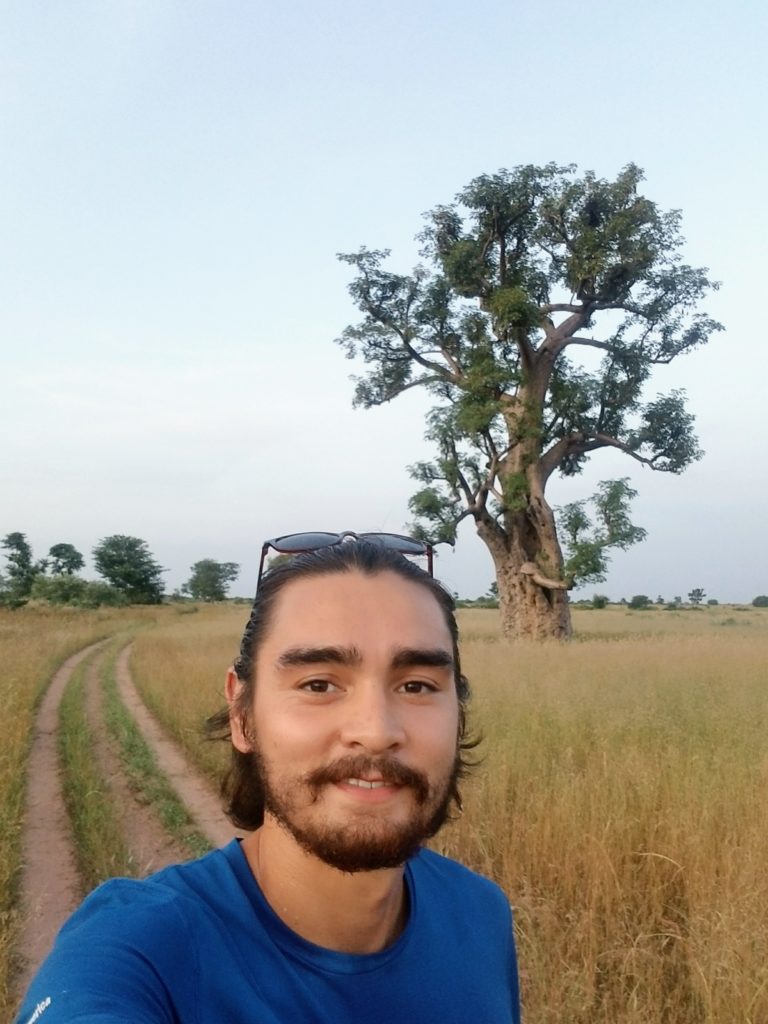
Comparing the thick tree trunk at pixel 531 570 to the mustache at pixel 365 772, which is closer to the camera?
the mustache at pixel 365 772

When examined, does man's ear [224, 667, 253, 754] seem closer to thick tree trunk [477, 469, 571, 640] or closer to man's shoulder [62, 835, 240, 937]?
man's shoulder [62, 835, 240, 937]

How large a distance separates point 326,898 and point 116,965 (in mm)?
354

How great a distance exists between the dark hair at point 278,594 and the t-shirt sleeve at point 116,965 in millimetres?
367

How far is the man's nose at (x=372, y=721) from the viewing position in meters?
1.27

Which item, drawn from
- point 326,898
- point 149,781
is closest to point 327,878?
point 326,898

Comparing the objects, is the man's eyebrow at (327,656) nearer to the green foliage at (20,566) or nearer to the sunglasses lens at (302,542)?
the sunglasses lens at (302,542)

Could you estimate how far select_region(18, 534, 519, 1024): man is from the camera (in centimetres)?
109

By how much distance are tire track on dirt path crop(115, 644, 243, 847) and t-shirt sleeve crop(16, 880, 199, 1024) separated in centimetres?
378

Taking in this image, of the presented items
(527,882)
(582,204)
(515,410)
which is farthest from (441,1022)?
(582,204)

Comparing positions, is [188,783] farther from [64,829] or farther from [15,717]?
[15,717]

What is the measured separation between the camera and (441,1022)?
1.25 m

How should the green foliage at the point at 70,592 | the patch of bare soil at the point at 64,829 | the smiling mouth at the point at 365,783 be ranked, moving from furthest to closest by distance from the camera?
the green foliage at the point at 70,592
the patch of bare soil at the point at 64,829
the smiling mouth at the point at 365,783

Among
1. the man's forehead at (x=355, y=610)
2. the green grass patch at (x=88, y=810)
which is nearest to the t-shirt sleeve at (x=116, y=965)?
the man's forehead at (x=355, y=610)

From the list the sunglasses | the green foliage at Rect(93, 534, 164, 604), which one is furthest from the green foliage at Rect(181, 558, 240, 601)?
the sunglasses
